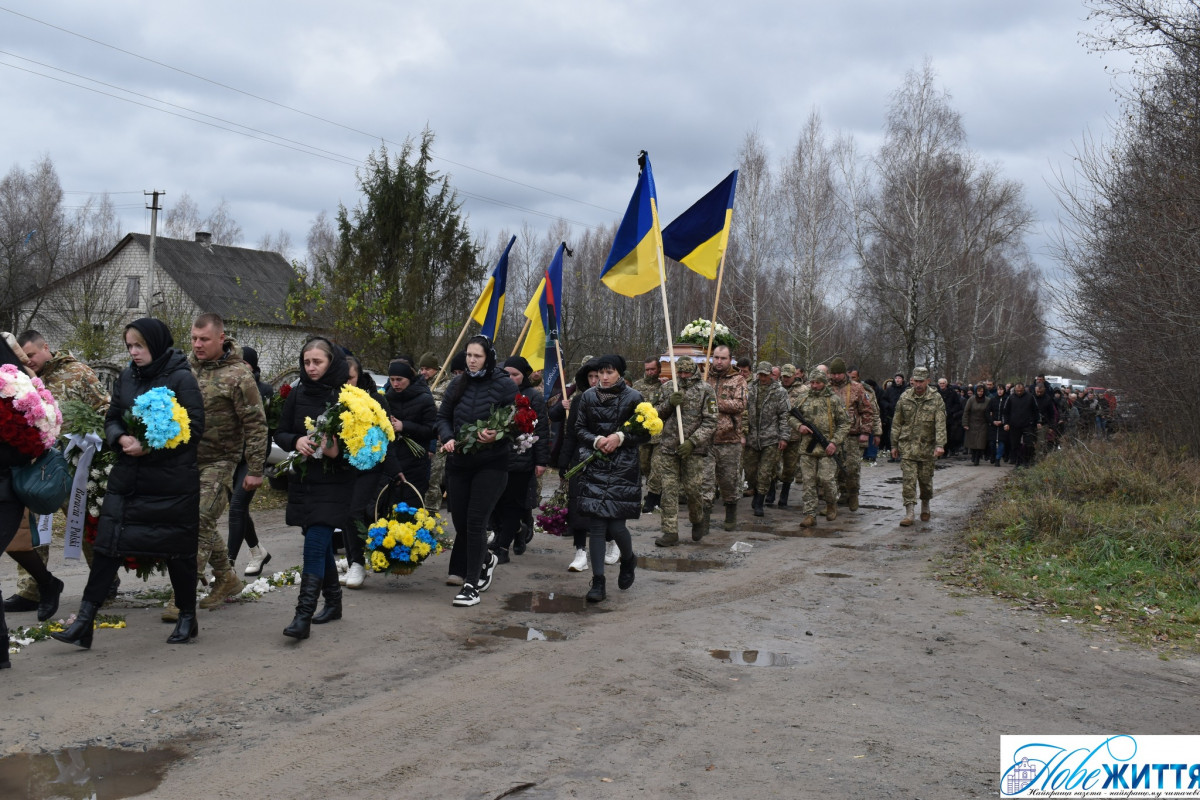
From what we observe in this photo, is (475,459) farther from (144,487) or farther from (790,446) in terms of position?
(790,446)

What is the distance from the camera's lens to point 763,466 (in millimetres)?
14375

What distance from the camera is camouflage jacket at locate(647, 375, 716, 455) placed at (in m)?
11.3

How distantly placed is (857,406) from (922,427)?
7.24 ft

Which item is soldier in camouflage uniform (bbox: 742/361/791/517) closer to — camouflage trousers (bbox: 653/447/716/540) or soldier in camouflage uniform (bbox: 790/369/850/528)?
soldier in camouflage uniform (bbox: 790/369/850/528)

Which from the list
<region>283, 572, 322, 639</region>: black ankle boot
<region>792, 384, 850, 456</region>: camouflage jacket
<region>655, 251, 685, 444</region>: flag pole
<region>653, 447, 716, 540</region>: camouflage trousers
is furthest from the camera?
<region>792, 384, 850, 456</region>: camouflage jacket

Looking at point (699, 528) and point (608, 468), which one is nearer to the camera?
point (608, 468)

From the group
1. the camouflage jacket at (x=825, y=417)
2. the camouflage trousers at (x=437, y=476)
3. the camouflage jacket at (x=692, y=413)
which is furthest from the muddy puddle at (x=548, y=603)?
the camouflage jacket at (x=825, y=417)

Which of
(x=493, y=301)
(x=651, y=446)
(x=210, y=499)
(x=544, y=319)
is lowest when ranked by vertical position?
(x=210, y=499)

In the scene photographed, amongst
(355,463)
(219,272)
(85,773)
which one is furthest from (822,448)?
(219,272)

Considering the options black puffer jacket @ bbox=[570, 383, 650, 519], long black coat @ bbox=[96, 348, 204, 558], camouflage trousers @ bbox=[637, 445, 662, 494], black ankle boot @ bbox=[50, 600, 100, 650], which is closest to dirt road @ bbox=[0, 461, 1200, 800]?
black ankle boot @ bbox=[50, 600, 100, 650]

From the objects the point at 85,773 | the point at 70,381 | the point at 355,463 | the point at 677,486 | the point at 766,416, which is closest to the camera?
the point at 85,773

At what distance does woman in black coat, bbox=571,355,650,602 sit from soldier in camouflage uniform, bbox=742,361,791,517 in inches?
224

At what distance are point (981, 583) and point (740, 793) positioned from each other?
592 centimetres

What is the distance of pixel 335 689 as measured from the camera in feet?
18.4
